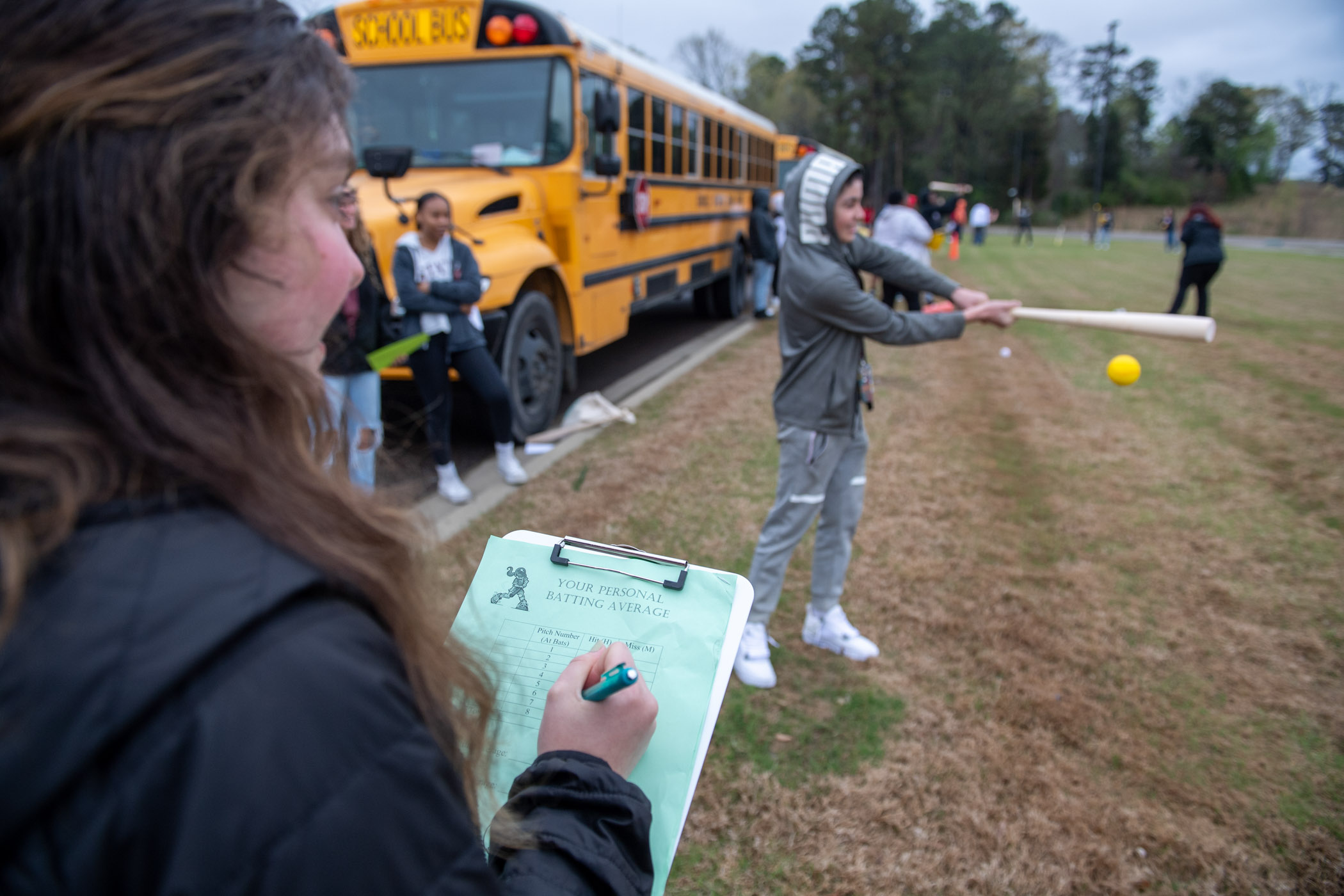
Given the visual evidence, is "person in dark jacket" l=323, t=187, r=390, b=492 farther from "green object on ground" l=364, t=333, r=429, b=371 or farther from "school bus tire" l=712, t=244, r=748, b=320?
"school bus tire" l=712, t=244, r=748, b=320

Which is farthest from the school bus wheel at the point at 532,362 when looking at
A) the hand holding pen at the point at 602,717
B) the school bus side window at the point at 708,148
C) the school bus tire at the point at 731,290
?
the school bus tire at the point at 731,290

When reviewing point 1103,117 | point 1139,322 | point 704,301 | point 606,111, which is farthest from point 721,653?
point 1103,117

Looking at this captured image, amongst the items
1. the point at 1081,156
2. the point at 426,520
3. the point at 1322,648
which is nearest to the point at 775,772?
the point at 426,520

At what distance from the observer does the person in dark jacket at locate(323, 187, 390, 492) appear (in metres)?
3.67

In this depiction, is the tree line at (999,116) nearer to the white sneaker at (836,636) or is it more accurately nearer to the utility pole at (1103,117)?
the utility pole at (1103,117)

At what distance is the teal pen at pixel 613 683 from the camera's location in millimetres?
924

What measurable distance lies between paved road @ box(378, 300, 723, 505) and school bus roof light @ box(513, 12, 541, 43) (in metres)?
2.71

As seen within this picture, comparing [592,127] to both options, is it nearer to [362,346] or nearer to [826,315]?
[362,346]

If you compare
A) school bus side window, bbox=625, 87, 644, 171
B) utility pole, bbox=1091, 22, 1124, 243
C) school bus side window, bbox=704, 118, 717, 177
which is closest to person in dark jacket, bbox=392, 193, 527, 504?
school bus side window, bbox=625, 87, 644, 171

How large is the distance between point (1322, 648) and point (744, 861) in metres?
2.83

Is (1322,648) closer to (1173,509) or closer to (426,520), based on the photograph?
(1173,509)

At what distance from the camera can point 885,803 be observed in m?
2.46

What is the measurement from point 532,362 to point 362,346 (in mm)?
1801

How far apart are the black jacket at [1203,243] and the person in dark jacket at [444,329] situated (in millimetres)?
10048
